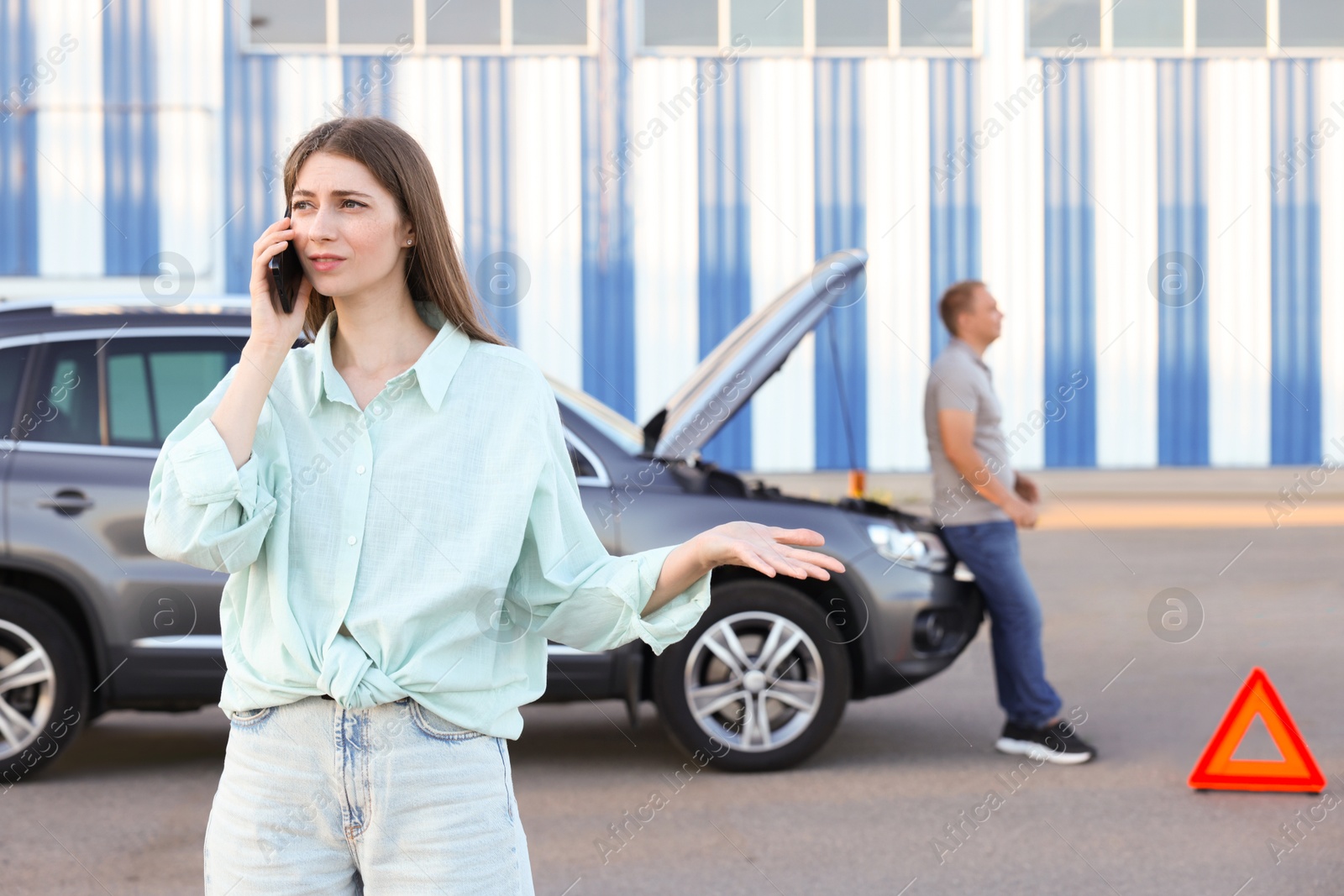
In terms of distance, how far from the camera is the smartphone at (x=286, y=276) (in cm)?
182

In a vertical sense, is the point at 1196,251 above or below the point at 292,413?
above

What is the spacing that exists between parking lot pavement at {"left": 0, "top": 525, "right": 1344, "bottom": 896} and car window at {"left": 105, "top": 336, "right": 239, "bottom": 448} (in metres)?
1.40

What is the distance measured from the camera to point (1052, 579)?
469 inches

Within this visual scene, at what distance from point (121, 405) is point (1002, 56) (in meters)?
16.1

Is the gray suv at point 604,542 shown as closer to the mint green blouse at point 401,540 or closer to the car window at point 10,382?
the car window at point 10,382

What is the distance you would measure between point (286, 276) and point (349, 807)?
2.24 feet

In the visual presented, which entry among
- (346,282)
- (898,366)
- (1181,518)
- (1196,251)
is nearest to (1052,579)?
(1181,518)

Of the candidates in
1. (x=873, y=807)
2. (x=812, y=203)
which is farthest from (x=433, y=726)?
(x=812, y=203)

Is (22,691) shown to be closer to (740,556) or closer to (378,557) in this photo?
(378,557)

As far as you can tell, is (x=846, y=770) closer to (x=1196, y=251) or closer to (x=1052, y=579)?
(x=1052, y=579)

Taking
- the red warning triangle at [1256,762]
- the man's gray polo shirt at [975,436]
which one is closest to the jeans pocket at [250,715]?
the red warning triangle at [1256,762]

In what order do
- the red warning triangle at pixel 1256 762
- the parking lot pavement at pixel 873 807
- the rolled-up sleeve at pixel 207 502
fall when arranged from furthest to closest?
the red warning triangle at pixel 1256 762
the parking lot pavement at pixel 873 807
the rolled-up sleeve at pixel 207 502

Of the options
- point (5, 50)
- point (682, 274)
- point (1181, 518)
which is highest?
point (5, 50)

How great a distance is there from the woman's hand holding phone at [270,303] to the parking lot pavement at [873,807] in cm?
283
